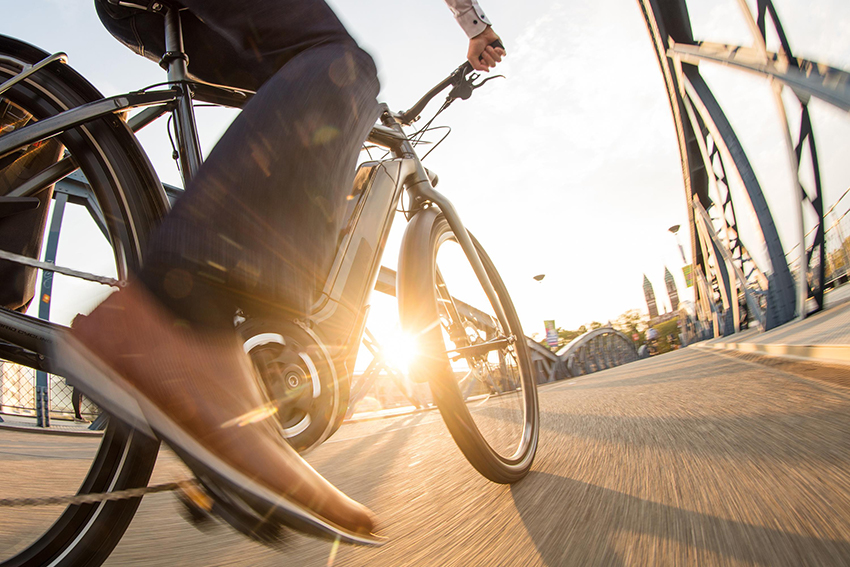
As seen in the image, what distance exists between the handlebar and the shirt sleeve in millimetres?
406

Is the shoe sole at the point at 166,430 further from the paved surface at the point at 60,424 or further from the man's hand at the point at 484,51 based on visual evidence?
the man's hand at the point at 484,51

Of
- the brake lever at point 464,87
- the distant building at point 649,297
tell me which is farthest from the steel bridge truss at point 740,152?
the distant building at point 649,297

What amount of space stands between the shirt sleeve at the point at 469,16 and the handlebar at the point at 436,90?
1.33 feet

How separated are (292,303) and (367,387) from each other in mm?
2397

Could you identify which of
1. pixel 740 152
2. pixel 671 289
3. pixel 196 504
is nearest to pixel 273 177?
pixel 196 504

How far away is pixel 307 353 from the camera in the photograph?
877 mm

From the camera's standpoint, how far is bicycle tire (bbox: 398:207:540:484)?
1.15m

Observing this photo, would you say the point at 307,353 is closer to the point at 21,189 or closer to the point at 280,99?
the point at 280,99

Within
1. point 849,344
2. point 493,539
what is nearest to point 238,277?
point 493,539

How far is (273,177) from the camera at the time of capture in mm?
681

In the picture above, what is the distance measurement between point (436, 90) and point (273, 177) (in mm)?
1537

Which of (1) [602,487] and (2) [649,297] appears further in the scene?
(2) [649,297]

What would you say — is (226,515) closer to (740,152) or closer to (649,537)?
(649,537)

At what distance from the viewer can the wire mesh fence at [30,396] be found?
650mm
